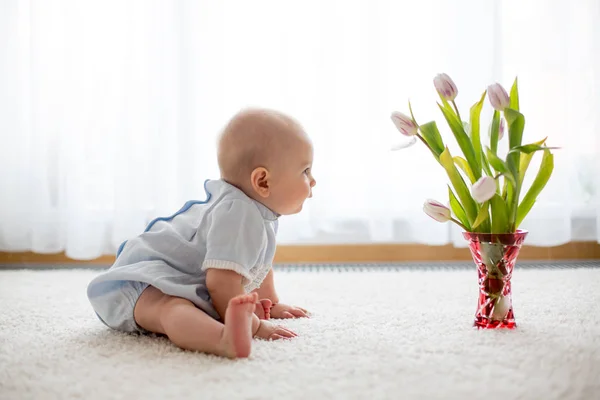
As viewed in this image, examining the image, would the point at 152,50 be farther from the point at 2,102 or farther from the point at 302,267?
the point at 302,267

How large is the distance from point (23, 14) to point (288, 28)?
90 centimetres

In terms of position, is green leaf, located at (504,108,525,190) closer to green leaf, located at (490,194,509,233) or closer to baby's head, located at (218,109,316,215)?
green leaf, located at (490,194,509,233)

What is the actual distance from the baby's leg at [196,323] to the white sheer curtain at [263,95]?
1034 mm

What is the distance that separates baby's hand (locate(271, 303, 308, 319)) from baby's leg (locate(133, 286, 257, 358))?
0.88 feet

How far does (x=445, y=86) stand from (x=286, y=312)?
20.8 inches

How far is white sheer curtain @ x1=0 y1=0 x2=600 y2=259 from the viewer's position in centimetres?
205

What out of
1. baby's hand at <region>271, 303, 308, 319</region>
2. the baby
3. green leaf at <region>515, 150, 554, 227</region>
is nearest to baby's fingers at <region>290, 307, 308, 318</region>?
baby's hand at <region>271, 303, 308, 319</region>

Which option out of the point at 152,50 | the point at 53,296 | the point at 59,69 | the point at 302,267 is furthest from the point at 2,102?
the point at 302,267

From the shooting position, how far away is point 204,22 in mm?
2084

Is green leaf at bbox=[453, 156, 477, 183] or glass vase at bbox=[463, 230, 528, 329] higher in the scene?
green leaf at bbox=[453, 156, 477, 183]

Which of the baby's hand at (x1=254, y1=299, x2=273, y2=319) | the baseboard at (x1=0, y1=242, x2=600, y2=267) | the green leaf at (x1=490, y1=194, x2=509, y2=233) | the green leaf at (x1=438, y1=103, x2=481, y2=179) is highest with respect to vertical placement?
the green leaf at (x1=438, y1=103, x2=481, y2=179)

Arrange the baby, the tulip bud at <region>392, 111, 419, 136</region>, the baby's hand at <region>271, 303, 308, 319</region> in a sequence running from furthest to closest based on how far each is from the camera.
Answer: the baby's hand at <region>271, 303, 308, 319</region> < the tulip bud at <region>392, 111, 419, 136</region> < the baby

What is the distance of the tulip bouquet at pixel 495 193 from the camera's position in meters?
1.05

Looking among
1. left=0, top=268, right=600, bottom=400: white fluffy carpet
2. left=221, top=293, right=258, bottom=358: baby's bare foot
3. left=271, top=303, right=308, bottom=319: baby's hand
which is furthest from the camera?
left=271, top=303, right=308, bottom=319: baby's hand
